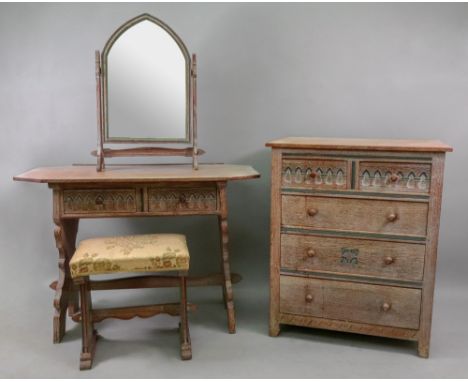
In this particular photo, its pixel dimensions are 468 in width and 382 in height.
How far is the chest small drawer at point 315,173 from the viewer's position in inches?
103

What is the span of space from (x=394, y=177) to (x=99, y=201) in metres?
1.61

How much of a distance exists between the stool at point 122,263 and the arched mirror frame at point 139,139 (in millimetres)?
559

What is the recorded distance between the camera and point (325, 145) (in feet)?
8.46

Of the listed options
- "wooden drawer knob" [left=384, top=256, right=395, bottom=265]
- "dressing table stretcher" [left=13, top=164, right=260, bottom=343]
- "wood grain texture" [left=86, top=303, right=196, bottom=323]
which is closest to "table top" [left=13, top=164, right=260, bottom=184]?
"dressing table stretcher" [left=13, top=164, right=260, bottom=343]

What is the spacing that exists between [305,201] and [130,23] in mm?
1495

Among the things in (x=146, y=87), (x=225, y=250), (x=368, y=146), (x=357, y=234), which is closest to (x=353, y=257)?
(x=357, y=234)

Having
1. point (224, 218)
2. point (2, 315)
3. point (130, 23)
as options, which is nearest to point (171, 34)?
point (130, 23)

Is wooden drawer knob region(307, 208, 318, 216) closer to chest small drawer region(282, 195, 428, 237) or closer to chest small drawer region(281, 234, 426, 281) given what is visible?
chest small drawer region(282, 195, 428, 237)

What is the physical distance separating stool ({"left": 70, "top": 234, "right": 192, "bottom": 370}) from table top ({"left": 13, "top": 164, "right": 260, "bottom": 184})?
34 cm

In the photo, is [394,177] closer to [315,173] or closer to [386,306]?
[315,173]

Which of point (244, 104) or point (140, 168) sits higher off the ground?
point (244, 104)

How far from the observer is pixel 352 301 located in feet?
8.91

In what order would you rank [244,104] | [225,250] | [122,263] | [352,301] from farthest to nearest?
[244,104] → [225,250] → [352,301] → [122,263]

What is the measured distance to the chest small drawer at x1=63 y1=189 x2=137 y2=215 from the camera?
273 centimetres
